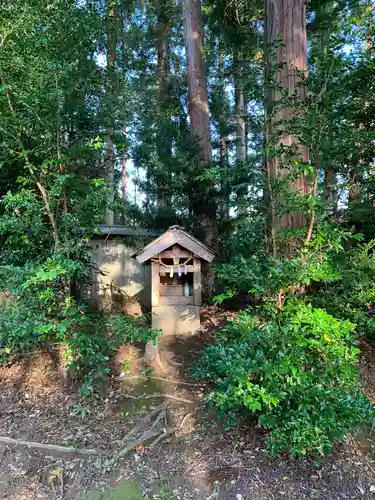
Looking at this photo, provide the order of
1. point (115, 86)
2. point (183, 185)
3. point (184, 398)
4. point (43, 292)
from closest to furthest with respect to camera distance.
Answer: point (43, 292)
point (184, 398)
point (115, 86)
point (183, 185)

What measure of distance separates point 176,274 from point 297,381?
299 centimetres

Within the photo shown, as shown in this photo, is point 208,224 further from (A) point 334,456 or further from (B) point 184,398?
(A) point 334,456

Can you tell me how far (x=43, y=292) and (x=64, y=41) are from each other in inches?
109

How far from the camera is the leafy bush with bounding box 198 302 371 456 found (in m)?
2.28

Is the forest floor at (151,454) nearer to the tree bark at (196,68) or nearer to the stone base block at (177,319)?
the stone base block at (177,319)

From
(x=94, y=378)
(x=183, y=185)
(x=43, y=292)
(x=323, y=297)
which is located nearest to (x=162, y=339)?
(x=94, y=378)

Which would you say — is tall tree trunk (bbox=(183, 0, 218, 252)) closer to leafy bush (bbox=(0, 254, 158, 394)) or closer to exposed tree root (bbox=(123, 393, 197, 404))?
leafy bush (bbox=(0, 254, 158, 394))

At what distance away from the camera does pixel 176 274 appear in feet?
16.9

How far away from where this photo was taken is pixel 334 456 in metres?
2.63

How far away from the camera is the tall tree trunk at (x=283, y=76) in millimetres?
3195

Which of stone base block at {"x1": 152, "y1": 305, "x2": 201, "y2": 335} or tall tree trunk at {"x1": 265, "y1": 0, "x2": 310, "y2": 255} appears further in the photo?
stone base block at {"x1": 152, "y1": 305, "x2": 201, "y2": 335}

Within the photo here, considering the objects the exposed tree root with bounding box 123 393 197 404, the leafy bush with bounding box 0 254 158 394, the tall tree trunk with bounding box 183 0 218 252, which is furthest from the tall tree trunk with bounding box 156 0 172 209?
the exposed tree root with bounding box 123 393 197 404

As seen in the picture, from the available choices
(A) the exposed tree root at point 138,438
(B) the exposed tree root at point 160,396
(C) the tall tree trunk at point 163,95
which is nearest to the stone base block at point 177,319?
(B) the exposed tree root at point 160,396

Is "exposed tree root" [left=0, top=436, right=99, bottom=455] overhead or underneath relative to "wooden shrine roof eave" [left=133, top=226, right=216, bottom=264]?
underneath
